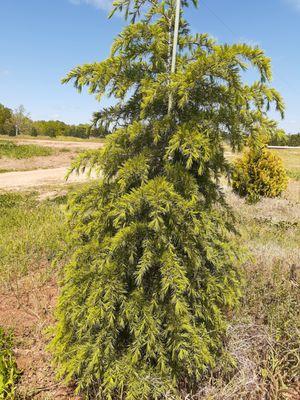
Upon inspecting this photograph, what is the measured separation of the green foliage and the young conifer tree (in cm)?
45

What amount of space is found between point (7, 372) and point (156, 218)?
1950mm

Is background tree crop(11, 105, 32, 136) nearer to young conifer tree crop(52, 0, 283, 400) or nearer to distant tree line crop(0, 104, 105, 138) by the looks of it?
distant tree line crop(0, 104, 105, 138)

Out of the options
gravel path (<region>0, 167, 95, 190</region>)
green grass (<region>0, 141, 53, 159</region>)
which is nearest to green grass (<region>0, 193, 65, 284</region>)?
gravel path (<region>0, 167, 95, 190</region>)

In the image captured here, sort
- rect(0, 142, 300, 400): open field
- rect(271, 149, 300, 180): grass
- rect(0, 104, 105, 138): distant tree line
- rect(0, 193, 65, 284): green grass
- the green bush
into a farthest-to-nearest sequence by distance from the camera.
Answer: rect(0, 104, 105, 138): distant tree line, rect(271, 149, 300, 180): grass, the green bush, rect(0, 193, 65, 284): green grass, rect(0, 142, 300, 400): open field

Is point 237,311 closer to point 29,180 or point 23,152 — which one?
point 29,180

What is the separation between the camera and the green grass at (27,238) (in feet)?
17.9

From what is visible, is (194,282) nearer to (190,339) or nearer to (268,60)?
(190,339)

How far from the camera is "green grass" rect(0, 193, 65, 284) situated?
5469mm

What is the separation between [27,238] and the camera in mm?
6449

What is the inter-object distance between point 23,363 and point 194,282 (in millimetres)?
1901

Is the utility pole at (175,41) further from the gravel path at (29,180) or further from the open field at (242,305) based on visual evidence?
the gravel path at (29,180)

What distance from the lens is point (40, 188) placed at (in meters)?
13.8

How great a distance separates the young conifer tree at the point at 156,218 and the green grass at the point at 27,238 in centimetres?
227

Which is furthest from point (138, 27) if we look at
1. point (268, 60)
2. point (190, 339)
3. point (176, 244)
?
point (190, 339)
